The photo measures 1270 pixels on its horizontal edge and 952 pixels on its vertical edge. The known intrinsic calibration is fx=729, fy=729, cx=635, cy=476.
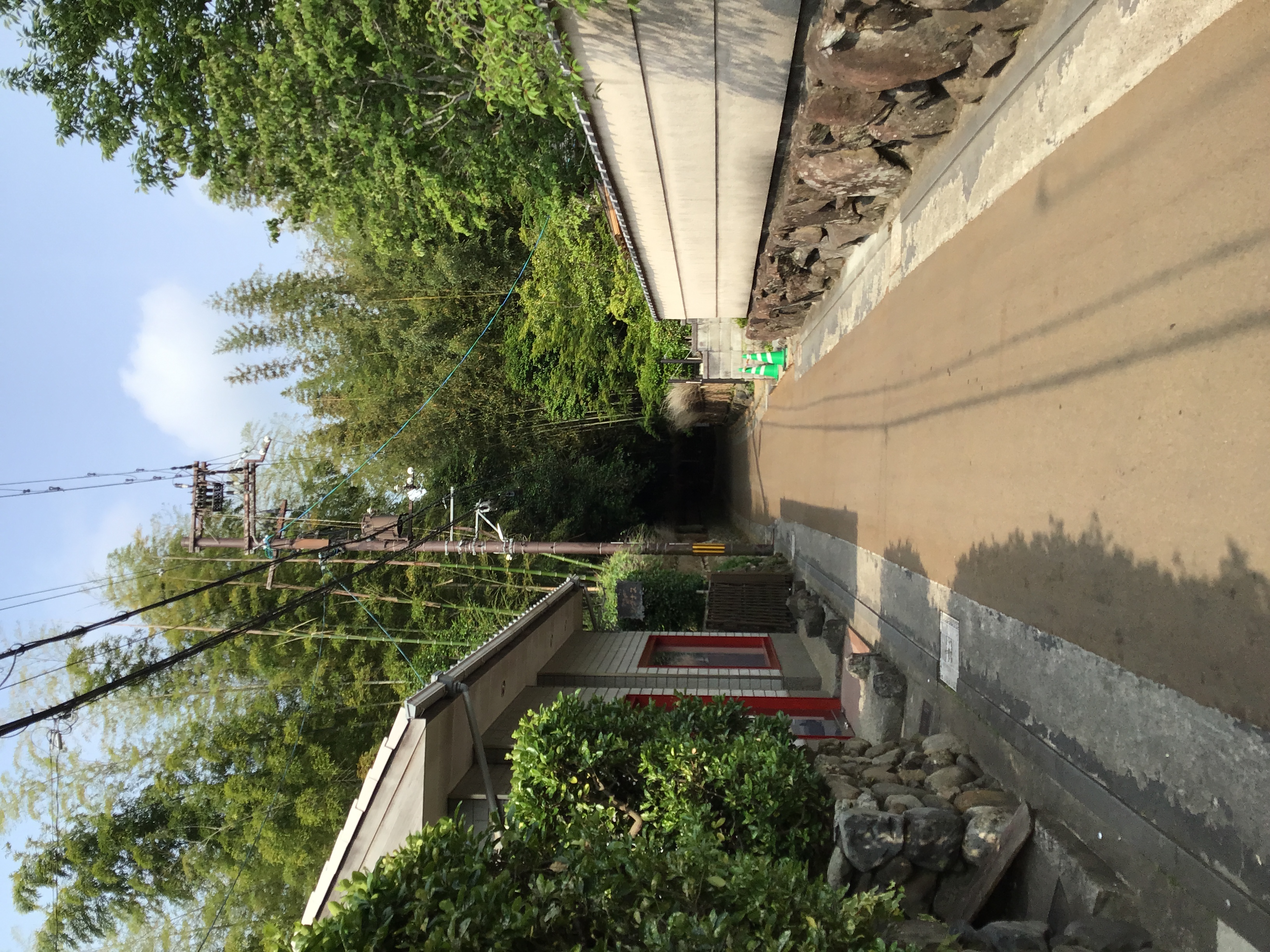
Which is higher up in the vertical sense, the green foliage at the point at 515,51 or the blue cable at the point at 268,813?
the green foliage at the point at 515,51

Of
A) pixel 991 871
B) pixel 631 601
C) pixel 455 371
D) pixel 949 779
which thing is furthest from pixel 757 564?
pixel 455 371

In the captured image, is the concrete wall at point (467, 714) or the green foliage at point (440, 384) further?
the green foliage at point (440, 384)

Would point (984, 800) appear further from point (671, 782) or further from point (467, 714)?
point (467, 714)

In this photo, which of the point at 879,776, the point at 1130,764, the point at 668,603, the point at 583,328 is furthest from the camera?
the point at 583,328

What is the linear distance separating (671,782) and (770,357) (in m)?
10.5

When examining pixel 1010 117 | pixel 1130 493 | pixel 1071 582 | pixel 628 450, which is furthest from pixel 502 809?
pixel 628 450

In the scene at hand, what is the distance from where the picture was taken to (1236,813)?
3225 millimetres

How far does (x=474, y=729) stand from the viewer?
800 centimetres

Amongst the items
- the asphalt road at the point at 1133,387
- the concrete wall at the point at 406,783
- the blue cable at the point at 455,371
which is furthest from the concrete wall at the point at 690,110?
the blue cable at the point at 455,371

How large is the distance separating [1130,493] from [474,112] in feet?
31.6

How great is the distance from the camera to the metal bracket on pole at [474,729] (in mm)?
7594

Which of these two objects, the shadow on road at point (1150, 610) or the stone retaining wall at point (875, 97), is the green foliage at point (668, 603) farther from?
the shadow on road at point (1150, 610)

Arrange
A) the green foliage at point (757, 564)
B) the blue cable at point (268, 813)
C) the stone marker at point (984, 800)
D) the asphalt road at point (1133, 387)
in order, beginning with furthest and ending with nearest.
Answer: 1. the blue cable at point (268, 813)
2. the green foliage at point (757, 564)
3. the stone marker at point (984, 800)
4. the asphalt road at point (1133, 387)

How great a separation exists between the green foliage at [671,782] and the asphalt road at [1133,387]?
214cm
